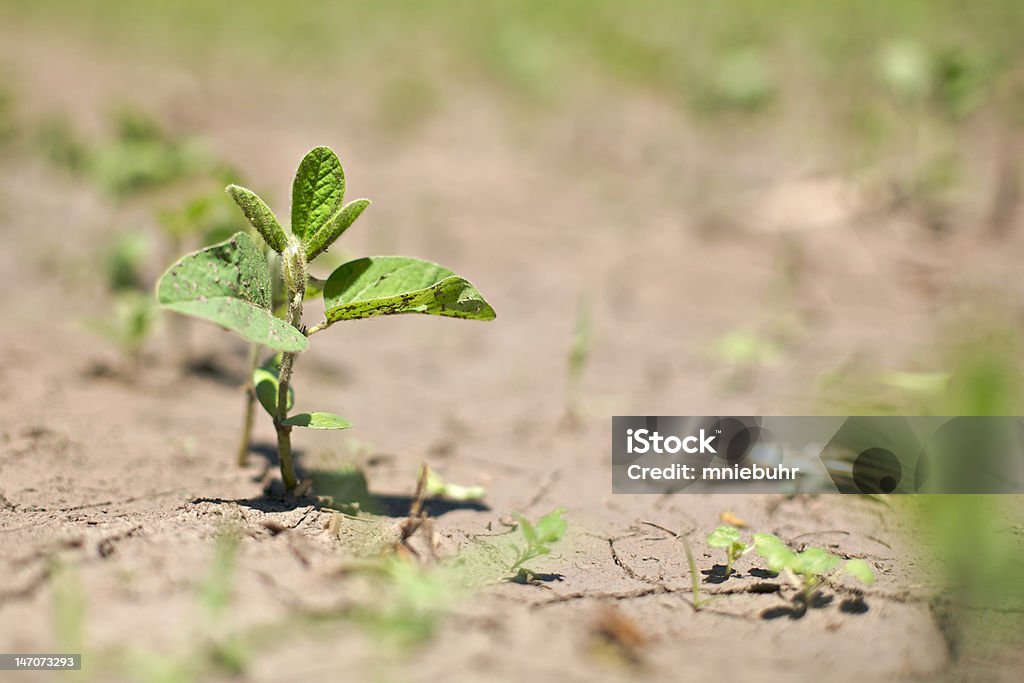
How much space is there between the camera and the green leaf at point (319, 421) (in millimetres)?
1729

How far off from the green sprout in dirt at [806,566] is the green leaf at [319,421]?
83 cm

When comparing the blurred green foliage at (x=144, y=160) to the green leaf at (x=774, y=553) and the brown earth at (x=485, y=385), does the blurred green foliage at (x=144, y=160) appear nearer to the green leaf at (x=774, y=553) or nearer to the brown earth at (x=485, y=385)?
the brown earth at (x=485, y=385)

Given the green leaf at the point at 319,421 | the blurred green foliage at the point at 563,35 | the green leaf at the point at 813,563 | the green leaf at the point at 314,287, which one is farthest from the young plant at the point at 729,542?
the blurred green foliage at the point at 563,35

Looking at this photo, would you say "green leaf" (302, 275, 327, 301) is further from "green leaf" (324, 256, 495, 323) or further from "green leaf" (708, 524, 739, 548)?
"green leaf" (708, 524, 739, 548)

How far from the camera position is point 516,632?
50.9 inches

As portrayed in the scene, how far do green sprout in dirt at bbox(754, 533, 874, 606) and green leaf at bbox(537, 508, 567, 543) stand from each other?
358mm

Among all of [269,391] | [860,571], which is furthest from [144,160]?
[860,571]

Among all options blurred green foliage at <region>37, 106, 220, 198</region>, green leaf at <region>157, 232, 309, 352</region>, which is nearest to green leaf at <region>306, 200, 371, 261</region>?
green leaf at <region>157, 232, 309, 352</region>

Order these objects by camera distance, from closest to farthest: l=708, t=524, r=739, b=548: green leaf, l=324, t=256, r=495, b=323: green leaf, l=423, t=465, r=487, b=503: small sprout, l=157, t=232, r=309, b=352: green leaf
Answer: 1. l=157, t=232, r=309, b=352: green leaf
2. l=708, t=524, r=739, b=548: green leaf
3. l=324, t=256, r=495, b=323: green leaf
4. l=423, t=465, r=487, b=503: small sprout

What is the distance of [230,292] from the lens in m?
1.59

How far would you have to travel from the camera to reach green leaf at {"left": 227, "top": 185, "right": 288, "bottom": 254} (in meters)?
1.66

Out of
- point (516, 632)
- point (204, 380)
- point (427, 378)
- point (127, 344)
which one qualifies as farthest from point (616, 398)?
point (516, 632)

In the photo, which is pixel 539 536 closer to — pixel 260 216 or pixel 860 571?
pixel 860 571

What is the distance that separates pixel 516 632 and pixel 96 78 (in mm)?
6208
